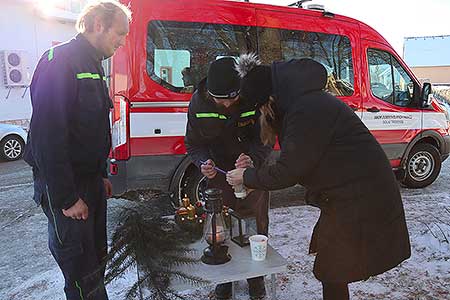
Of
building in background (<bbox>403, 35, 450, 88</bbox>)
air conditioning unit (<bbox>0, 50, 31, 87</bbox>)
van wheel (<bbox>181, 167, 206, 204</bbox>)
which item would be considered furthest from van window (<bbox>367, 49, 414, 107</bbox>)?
building in background (<bbox>403, 35, 450, 88</bbox>)

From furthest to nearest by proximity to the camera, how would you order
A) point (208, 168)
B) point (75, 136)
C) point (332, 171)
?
point (208, 168), point (75, 136), point (332, 171)

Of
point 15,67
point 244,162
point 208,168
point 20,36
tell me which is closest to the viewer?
point 244,162

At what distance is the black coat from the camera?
170cm

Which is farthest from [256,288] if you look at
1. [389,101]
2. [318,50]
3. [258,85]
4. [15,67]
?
[15,67]

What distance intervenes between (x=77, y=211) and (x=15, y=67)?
10.8m

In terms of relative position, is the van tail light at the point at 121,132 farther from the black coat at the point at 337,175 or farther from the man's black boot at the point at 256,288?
the black coat at the point at 337,175

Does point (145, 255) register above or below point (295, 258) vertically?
above

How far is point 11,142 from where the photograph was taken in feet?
28.0

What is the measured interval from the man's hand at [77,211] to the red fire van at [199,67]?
2026mm

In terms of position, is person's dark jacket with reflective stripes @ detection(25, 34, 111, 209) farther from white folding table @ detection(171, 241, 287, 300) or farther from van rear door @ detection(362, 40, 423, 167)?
van rear door @ detection(362, 40, 423, 167)

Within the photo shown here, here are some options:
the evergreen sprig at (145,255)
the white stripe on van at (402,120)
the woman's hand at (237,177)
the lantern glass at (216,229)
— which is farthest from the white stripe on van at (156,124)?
the white stripe on van at (402,120)

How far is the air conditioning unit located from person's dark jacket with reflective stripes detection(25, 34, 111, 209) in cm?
1041

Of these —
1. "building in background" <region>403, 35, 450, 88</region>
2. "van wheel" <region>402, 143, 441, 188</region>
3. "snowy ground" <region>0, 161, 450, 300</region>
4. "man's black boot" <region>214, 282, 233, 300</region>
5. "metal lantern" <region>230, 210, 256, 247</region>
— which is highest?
"building in background" <region>403, 35, 450, 88</region>

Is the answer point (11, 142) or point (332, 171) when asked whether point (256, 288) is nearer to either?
point (332, 171)
